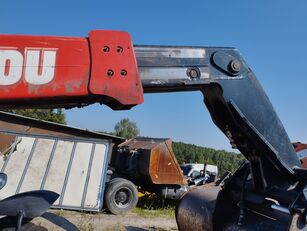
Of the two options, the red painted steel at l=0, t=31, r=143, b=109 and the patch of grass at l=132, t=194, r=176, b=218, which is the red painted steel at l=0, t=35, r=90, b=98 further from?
the patch of grass at l=132, t=194, r=176, b=218

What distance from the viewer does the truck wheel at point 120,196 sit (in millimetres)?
10383

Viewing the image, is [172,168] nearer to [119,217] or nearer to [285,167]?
[119,217]

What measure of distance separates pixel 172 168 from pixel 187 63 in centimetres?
914

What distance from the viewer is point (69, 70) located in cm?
213

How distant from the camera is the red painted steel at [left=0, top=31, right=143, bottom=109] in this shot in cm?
203

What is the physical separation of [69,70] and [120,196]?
29.1 ft

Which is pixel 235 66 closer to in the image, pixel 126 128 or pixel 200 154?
pixel 200 154

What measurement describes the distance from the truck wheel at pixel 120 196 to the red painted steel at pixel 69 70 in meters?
8.36

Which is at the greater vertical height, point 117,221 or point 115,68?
point 115,68

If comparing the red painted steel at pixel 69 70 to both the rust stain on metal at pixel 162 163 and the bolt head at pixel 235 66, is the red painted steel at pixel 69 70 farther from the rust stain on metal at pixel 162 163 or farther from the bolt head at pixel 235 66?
the rust stain on metal at pixel 162 163

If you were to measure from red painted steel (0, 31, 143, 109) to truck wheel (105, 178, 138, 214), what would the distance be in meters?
8.36

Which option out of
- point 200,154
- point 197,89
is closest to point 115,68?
point 197,89

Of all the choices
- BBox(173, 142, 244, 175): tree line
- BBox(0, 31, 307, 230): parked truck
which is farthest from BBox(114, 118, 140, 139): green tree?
BBox(0, 31, 307, 230): parked truck

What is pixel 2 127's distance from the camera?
1238 cm
